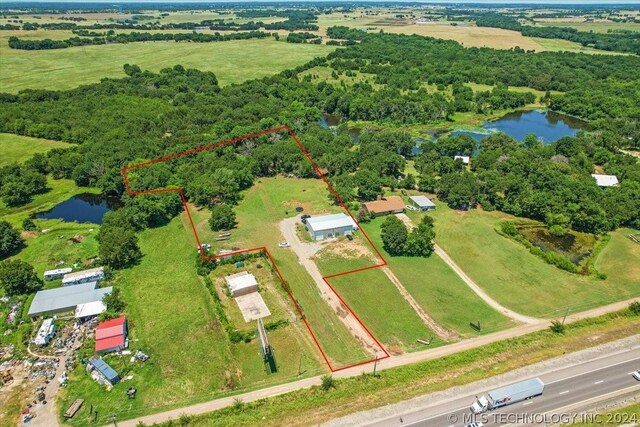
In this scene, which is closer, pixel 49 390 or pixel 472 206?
pixel 49 390

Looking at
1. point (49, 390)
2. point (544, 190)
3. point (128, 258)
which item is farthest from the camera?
point (544, 190)

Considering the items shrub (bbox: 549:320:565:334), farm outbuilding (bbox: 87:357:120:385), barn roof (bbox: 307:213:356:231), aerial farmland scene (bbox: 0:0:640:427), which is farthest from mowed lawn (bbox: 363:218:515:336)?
farm outbuilding (bbox: 87:357:120:385)

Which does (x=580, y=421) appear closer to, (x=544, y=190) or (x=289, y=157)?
(x=544, y=190)

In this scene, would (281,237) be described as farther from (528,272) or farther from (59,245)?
(528,272)

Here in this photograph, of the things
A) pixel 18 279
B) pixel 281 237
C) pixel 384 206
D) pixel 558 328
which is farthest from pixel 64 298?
pixel 558 328

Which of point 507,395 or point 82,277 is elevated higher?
point 507,395

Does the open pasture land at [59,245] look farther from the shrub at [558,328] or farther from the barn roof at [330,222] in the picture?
the shrub at [558,328]

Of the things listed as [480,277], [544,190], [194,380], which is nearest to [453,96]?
[544,190]
